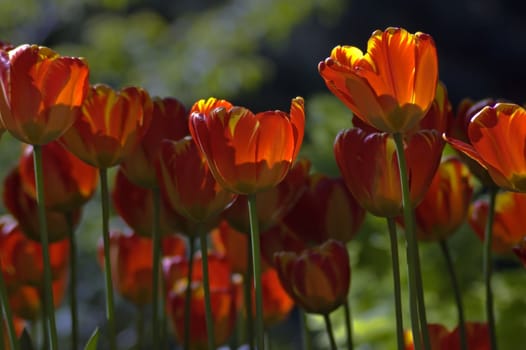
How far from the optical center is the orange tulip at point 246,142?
1.73 ft

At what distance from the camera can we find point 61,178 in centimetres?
69

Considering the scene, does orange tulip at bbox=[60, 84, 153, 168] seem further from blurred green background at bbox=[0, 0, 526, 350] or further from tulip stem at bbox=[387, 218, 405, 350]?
blurred green background at bbox=[0, 0, 526, 350]

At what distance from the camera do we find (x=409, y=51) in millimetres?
505

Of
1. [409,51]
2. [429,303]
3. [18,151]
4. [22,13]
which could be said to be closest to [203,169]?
[409,51]

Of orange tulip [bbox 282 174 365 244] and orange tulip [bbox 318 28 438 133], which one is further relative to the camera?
orange tulip [bbox 282 174 365 244]

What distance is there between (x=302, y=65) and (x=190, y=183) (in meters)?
3.84

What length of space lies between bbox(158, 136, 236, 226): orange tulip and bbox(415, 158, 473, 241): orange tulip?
157mm

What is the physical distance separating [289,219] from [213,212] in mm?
129

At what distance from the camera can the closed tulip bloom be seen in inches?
24.0

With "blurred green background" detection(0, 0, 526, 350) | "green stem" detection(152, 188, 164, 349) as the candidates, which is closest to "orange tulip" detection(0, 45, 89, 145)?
"green stem" detection(152, 188, 164, 349)

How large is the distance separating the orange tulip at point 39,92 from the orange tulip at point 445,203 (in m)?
0.27

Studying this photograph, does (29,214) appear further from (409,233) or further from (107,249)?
(409,233)

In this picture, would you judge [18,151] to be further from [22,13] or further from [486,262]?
[486,262]

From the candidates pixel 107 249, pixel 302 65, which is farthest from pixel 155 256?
pixel 302 65
